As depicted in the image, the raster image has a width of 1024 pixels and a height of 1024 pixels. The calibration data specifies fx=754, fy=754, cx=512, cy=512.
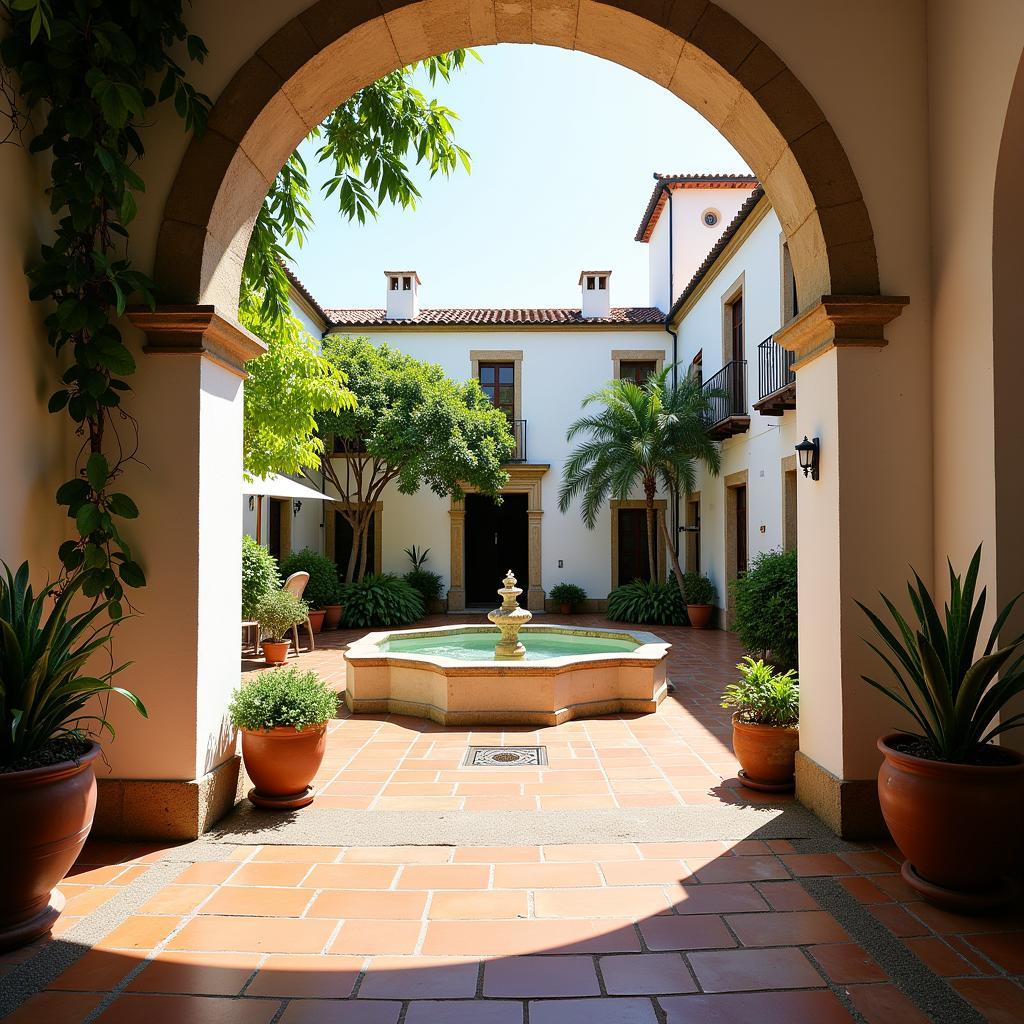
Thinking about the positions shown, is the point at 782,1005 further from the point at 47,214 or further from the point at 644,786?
the point at 47,214

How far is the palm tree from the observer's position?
1351cm

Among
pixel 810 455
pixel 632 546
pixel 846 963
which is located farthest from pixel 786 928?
pixel 632 546

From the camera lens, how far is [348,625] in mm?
13031

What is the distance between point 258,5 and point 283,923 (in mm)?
4163

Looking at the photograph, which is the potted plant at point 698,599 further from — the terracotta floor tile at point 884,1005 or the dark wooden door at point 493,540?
the terracotta floor tile at point 884,1005

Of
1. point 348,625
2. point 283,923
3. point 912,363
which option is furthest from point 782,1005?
point 348,625

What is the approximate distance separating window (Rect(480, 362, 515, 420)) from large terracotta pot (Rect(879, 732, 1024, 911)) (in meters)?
14.6

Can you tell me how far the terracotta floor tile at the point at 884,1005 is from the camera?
223 centimetres

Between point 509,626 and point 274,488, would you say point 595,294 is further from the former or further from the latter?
point 509,626

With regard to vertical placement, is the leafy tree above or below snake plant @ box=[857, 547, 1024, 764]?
above

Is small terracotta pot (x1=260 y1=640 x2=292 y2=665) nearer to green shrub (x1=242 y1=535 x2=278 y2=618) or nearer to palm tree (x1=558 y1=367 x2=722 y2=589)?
green shrub (x1=242 y1=535 x2=278 y2=618)

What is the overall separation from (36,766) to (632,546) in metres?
14.7

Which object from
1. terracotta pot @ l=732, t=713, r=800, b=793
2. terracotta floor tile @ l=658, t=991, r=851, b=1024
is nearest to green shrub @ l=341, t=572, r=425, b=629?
terracotta pot @ l=732, t=713, r=800, b=793

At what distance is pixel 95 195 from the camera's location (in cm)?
335
